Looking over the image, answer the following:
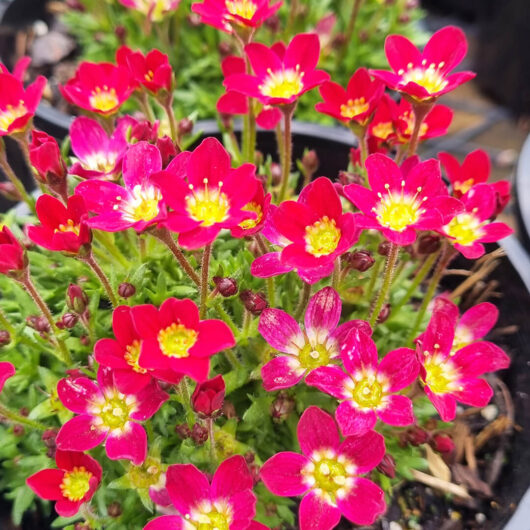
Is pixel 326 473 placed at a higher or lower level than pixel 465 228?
lower

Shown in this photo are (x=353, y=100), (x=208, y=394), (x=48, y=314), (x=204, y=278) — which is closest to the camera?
(x=208, y=394)

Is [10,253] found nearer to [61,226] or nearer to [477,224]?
[61,226]

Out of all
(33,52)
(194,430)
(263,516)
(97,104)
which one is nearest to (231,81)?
(97,104)

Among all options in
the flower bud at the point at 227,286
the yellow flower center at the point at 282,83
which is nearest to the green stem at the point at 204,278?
the flower bud at the point at 227,286

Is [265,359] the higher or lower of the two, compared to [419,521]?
higher

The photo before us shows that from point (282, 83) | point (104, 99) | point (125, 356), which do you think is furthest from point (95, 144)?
point (125, 356)

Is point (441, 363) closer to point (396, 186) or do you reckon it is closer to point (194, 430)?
point (396, 186)

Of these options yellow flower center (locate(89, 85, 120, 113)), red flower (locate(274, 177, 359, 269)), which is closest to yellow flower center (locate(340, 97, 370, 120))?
red flower (locate(274, 177, 359, 269))
